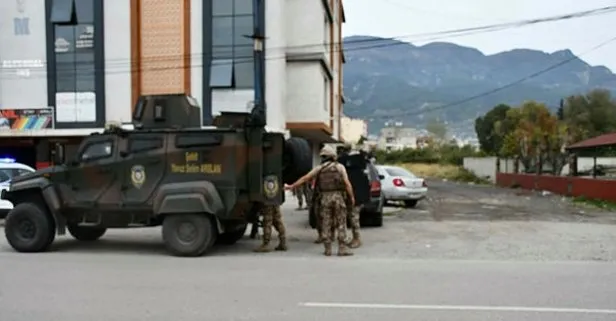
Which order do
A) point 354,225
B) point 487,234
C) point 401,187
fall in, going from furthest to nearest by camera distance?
point 401,187 → point 487,234 → point 354,225

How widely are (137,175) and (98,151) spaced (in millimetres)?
877

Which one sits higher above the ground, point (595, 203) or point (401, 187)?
point (401, 187)

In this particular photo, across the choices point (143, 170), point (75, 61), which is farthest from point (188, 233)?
point (75, 61)

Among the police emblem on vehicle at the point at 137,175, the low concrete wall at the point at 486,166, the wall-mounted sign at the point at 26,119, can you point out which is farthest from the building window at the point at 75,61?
the low concrete wall at the point at 486,166

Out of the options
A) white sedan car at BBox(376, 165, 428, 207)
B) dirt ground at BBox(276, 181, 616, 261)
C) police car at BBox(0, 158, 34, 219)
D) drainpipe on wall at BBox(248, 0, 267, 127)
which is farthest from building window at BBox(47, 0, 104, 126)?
white sedan car at BBox(376, 165, 428, 207)

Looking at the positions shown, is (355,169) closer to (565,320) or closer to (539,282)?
(539,282)

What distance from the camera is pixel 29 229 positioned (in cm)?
1116

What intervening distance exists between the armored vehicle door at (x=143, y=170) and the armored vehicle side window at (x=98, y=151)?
30 cm

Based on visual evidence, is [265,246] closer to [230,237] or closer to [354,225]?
[230,237]

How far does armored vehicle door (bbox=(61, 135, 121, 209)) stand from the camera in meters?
11.1

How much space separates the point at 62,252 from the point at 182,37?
62.5 feet

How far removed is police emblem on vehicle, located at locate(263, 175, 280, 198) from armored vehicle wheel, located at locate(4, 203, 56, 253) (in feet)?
12.6

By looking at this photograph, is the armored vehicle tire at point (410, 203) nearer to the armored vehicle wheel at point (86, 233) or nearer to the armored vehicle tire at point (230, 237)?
the armored vehicle tire at point (230, 237)

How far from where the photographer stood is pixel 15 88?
29922mm
